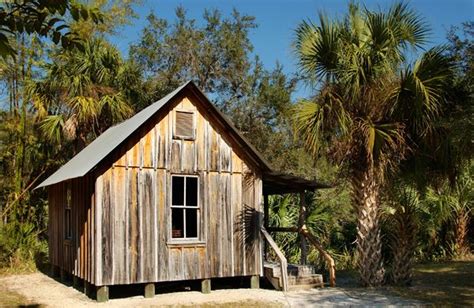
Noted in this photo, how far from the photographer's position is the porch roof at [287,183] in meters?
14.2

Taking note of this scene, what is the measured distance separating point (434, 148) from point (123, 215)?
7.59 meters

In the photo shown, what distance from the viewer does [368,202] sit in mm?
13273

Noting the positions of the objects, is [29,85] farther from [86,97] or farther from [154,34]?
[154,34]

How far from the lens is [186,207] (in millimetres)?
12773

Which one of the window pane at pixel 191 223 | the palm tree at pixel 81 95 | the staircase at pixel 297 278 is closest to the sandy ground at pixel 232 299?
the staircase at pixel 297 278

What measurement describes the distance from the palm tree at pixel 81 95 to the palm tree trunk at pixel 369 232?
9472mm

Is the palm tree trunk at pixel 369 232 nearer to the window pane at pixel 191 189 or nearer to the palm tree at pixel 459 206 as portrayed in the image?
the window pane at pixel 191 189

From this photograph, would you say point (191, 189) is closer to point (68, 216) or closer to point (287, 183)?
point (287, 183)

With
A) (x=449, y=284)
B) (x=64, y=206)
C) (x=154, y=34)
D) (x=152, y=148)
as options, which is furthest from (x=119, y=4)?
(x=449, y=284)

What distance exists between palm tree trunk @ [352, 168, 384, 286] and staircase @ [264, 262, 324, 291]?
4.10 ft

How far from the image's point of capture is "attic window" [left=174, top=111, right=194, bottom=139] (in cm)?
1303

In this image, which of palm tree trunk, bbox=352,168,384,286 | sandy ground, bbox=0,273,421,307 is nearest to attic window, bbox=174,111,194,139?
sandy ground, bbox=0,273,421,307

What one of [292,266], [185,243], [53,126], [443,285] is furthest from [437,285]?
[53,126]

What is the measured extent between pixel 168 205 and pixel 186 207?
0.44 m
